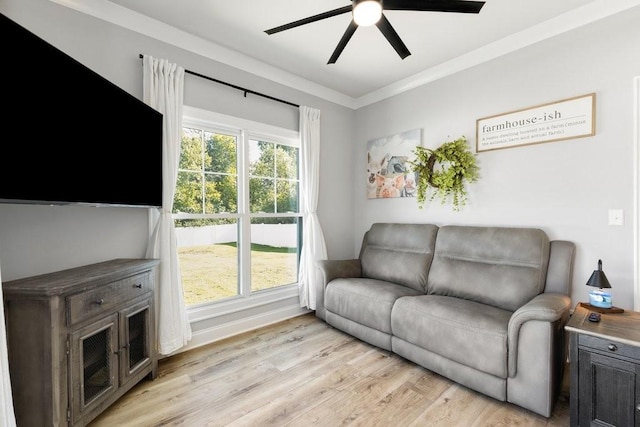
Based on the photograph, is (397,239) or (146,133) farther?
(397,239)

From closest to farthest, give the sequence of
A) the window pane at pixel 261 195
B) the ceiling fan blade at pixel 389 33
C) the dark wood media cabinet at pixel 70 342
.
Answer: the dark wood media cabinet at pixel 70 342 < the ceiling fan blade at pixel 389 33 < the window pane at pixel 261 195

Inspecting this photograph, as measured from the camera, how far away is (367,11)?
1519 millimetres

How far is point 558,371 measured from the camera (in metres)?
1.82

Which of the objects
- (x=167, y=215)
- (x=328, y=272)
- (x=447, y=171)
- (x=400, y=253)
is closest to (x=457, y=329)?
(x=400, y=253)

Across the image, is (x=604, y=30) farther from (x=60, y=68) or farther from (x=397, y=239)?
(x=60, y=68)

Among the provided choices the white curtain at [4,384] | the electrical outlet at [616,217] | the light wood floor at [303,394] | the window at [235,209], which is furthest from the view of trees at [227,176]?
the electrical outlet at [616,217]

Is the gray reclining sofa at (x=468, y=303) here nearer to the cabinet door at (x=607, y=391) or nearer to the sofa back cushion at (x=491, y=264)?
the sofa back cushion at (x=491, y=264)

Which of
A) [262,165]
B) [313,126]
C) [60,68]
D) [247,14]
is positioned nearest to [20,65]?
[60,68]

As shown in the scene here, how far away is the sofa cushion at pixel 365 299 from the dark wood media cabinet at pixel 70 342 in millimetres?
1740

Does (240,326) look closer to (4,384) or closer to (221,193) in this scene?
(221,193)

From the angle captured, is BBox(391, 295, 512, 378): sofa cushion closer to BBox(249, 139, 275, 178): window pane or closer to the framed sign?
the framed sign

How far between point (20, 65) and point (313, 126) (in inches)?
101

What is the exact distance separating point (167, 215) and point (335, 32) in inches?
84.0

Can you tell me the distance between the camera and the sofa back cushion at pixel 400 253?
2.88m
